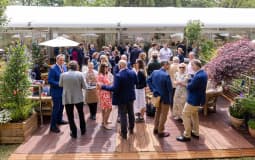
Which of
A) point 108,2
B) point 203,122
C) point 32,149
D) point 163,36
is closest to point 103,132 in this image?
point 32,149

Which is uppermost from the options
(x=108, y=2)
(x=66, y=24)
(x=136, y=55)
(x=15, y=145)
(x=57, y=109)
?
(x=108, y=2)

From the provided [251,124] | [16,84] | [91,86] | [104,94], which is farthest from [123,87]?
[251,124]

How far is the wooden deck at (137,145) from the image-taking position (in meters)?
5.29

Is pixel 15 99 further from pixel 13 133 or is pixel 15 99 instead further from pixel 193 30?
pixel 193 30

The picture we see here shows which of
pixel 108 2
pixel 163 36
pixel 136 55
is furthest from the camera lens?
pixel 108 2

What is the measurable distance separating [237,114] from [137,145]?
246 centimetres

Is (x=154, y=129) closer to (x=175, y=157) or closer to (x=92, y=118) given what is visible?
(x=175, y=157)

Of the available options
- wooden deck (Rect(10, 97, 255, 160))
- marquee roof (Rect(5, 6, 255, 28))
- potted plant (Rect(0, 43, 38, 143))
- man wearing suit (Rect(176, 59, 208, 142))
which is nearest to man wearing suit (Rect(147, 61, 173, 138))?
man wearing suit (Rect(176, 59, 208, 142))

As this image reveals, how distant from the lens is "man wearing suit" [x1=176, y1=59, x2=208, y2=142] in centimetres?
543

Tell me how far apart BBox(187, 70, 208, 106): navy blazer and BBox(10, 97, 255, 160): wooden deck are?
84 cm

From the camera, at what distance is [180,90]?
6.90 m

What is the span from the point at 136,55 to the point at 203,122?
4.92m

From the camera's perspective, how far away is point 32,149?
5566 mm

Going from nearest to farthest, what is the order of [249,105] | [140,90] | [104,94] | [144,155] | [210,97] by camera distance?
1. [144,155]
2. [249,105]
3. [104,94]
4. [140,90]
5. [210,97]
